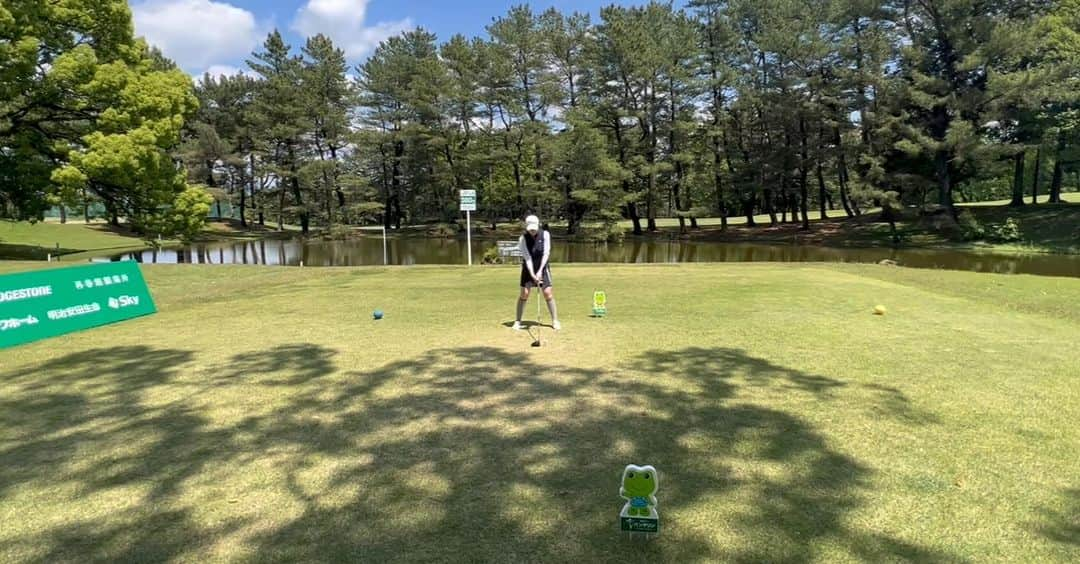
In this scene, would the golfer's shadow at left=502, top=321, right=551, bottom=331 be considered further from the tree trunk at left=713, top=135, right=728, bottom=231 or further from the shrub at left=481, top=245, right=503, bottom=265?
the tree trunk at left=713, top=135, right=728, bottom=231

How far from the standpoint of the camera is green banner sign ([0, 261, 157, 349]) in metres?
7.92

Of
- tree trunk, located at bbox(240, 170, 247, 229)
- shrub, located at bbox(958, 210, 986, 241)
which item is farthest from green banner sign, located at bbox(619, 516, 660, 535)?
tree trunk, located at bbox(240, 170, 247, 229)

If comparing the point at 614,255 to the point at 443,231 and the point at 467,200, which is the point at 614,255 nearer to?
the point at 467,200

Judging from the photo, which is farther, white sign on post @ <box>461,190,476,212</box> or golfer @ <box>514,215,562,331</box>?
white sign on post @ <box>461,190,476,212</box>

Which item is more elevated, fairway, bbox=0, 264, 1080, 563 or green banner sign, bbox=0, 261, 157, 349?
green banner sign, bbox=0, 261, 157, 349

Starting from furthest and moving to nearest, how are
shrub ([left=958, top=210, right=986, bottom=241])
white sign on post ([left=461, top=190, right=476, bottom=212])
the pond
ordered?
shrub ([left=958, top=210, right=986, bottom=241]) < the pond < white sign on post ([left=461, top=190, right=476, bottom=212])

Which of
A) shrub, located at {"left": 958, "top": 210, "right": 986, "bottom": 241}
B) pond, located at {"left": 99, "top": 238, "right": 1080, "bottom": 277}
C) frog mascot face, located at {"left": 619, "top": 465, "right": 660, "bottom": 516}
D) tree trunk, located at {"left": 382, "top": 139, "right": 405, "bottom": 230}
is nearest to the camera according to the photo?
frog mascot face, located at {"left": 619, "top": 465, "right": 660, "bottom": 516}

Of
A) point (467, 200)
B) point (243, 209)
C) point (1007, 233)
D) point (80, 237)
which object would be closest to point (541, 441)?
point (467, 200)

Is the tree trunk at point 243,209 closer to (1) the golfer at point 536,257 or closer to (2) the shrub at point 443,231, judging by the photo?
(2) the shrub at point 443,231

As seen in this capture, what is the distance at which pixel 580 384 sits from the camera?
19.1 feet

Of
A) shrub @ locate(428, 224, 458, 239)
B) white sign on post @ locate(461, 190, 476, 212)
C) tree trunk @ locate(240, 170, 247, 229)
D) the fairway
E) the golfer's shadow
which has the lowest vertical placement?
the fairway

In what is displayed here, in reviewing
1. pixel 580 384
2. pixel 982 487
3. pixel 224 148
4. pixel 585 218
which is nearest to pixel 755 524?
pixel 982 487

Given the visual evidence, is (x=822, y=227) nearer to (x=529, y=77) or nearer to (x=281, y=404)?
(x=529, y=77)

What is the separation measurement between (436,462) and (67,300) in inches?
318
